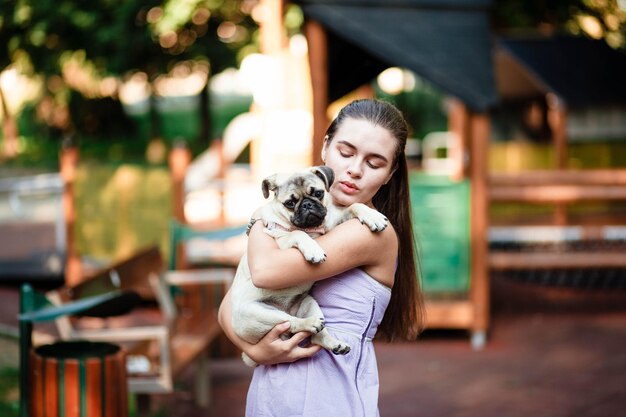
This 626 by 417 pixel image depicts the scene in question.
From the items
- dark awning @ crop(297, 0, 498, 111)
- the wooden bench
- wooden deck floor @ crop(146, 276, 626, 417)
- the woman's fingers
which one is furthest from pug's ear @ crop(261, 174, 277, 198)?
dark awning @ crop(297, 0, 498, 111)

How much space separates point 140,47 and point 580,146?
10.0m

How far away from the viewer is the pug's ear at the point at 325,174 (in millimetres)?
2658

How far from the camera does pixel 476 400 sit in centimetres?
662

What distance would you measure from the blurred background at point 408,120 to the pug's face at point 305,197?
4.28 ft

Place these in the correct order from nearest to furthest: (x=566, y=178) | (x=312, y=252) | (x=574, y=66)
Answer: (x=312, y=252) < (x=566, y=178) < (x=574, y=66)

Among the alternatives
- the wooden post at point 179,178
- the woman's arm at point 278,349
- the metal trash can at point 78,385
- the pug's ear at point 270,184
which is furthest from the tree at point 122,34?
the woman's arm at point 278,349

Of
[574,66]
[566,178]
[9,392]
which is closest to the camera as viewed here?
[9,392]

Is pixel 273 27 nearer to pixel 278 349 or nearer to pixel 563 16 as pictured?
pixel 278 349

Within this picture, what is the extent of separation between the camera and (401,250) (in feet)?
9.92

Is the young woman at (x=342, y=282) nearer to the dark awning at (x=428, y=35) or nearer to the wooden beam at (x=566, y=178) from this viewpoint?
the dark awning at (x=428, y=35)

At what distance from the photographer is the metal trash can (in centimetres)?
372

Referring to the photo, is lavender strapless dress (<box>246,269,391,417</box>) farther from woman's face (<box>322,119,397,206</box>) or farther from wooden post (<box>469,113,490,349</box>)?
wooden post (<box>469,113,490,349</box>)

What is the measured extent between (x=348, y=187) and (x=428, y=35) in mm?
5748

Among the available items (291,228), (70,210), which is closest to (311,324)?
(291,228)
